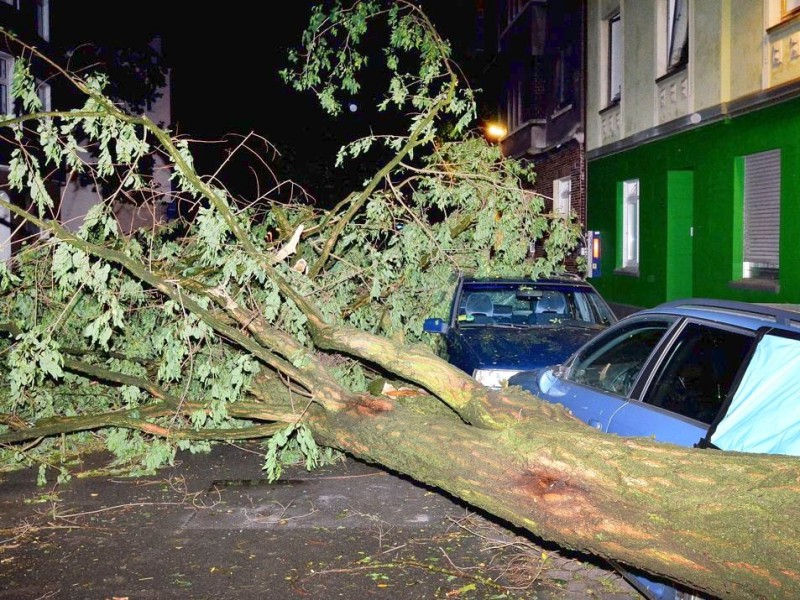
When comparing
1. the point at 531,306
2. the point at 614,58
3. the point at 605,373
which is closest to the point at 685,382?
the point at 605,373

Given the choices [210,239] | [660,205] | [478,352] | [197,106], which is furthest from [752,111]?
[197,106]

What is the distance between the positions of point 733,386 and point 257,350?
3228mm

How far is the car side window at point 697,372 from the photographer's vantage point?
4.32 m

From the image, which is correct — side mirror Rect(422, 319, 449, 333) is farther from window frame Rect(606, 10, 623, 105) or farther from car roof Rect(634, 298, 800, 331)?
window frame Rect(606, 10, 623, 105)

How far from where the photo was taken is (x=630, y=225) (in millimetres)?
18547

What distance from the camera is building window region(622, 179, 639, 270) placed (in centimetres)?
1825

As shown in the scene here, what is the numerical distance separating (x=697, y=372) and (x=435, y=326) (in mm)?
3988

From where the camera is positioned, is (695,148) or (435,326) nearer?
(435,326)

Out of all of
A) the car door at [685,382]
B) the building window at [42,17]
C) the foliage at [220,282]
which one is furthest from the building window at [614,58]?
the car door at [685,382]

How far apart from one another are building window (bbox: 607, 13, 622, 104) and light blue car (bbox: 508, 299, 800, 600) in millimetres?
14282

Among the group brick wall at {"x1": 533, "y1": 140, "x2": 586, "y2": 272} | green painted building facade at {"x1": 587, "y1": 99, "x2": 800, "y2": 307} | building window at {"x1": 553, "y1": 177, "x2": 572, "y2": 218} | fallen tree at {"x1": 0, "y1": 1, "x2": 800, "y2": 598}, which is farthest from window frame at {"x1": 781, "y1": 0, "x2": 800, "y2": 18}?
building window at {"x1": 553, "y1": 177, "x2": 572, "y2": 218}

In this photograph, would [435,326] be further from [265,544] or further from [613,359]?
[265,544]

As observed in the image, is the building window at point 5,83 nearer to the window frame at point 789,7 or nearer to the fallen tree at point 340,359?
the fallen tree at point 340,359

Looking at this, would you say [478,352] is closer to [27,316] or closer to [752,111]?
[27,316]
